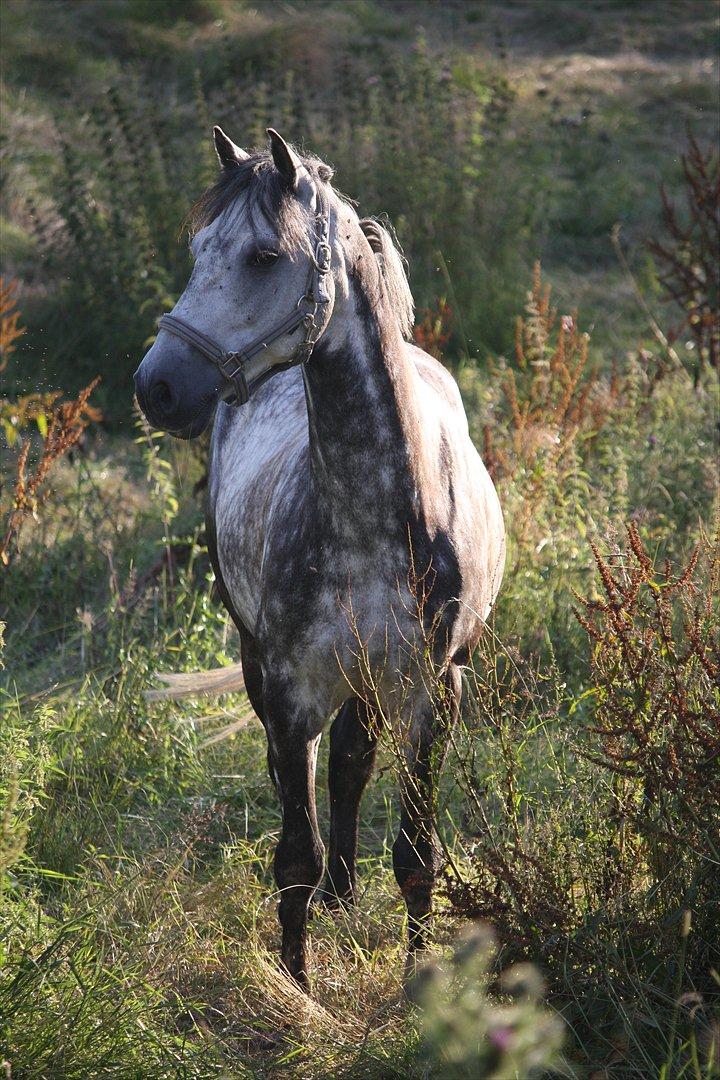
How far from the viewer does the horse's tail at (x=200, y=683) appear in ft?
13.8

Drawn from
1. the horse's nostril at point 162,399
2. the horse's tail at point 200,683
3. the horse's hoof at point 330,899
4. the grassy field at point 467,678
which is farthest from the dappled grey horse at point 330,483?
the horse's tail at point 200,683

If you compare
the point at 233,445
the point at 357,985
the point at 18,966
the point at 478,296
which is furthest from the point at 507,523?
the point at 478,296

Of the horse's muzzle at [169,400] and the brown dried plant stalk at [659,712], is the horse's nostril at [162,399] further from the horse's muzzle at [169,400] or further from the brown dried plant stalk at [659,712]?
the brown dried plant stalk at [659,712]

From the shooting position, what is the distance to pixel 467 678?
143 inches

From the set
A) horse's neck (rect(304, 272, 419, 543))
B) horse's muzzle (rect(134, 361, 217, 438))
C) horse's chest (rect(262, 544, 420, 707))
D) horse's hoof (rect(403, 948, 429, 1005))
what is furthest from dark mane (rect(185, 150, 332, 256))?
horse's hoof (rect(403, 948, 429, 1005))

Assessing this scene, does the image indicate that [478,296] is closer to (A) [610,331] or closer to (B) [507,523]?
(A) [610,331]

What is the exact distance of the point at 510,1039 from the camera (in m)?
1.29

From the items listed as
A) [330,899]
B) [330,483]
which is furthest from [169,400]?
[330,899]

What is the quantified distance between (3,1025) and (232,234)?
1.76 metres

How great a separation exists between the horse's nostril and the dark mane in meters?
0.42

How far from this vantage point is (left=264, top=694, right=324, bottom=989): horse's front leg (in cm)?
308

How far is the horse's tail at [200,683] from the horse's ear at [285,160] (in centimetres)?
208

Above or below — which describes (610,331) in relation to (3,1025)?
below

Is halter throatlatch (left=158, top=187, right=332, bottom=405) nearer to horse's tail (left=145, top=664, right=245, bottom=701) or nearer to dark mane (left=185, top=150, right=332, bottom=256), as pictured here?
dark mane (left=185, top=150, right=332, bottom=256)
